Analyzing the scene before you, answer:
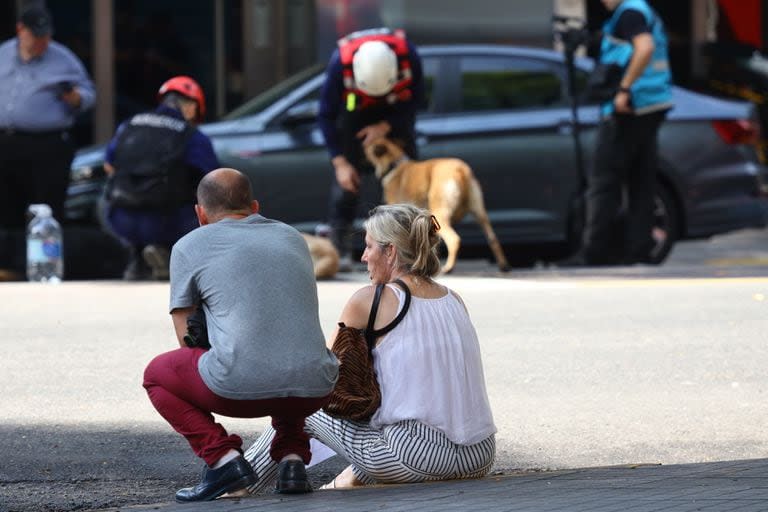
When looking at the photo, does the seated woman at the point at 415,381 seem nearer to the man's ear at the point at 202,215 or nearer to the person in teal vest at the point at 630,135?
the man's ear at the point at 202,215

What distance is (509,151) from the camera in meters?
13.3

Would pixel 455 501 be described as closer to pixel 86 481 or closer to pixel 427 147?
pixel 86 481

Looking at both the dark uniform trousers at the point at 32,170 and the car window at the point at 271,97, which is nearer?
the dark uniform trousers at the point at 32,170

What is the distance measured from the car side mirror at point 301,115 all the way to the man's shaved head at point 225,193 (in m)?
6.88

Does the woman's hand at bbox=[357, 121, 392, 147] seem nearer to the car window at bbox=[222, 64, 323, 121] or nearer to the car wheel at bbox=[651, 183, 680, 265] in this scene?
the car window at bbox=[222, 64, 323, 121]

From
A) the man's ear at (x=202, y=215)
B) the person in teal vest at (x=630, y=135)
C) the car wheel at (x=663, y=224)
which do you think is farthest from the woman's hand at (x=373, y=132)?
the man's ear at (x=202, y=215)

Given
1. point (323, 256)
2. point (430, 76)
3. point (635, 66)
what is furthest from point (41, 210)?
point (635, 66)

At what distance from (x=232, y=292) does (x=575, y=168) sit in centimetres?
767

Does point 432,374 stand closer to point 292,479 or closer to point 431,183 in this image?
point 292,479

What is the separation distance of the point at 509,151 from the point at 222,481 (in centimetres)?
767

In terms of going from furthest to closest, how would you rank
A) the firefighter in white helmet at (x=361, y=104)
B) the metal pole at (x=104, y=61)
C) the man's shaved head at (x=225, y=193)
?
the metal pole at (x=104, y=61) < the firefighter in white helmet at (x=361, y=104) < the man's shaved head at (x=225, y=193)

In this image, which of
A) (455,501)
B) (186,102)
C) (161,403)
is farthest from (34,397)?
(186,102)

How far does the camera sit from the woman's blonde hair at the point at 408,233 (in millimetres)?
6062

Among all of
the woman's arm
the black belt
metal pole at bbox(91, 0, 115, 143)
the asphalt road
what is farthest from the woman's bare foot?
metal pole at bbox(91, 0, 115, 143)
